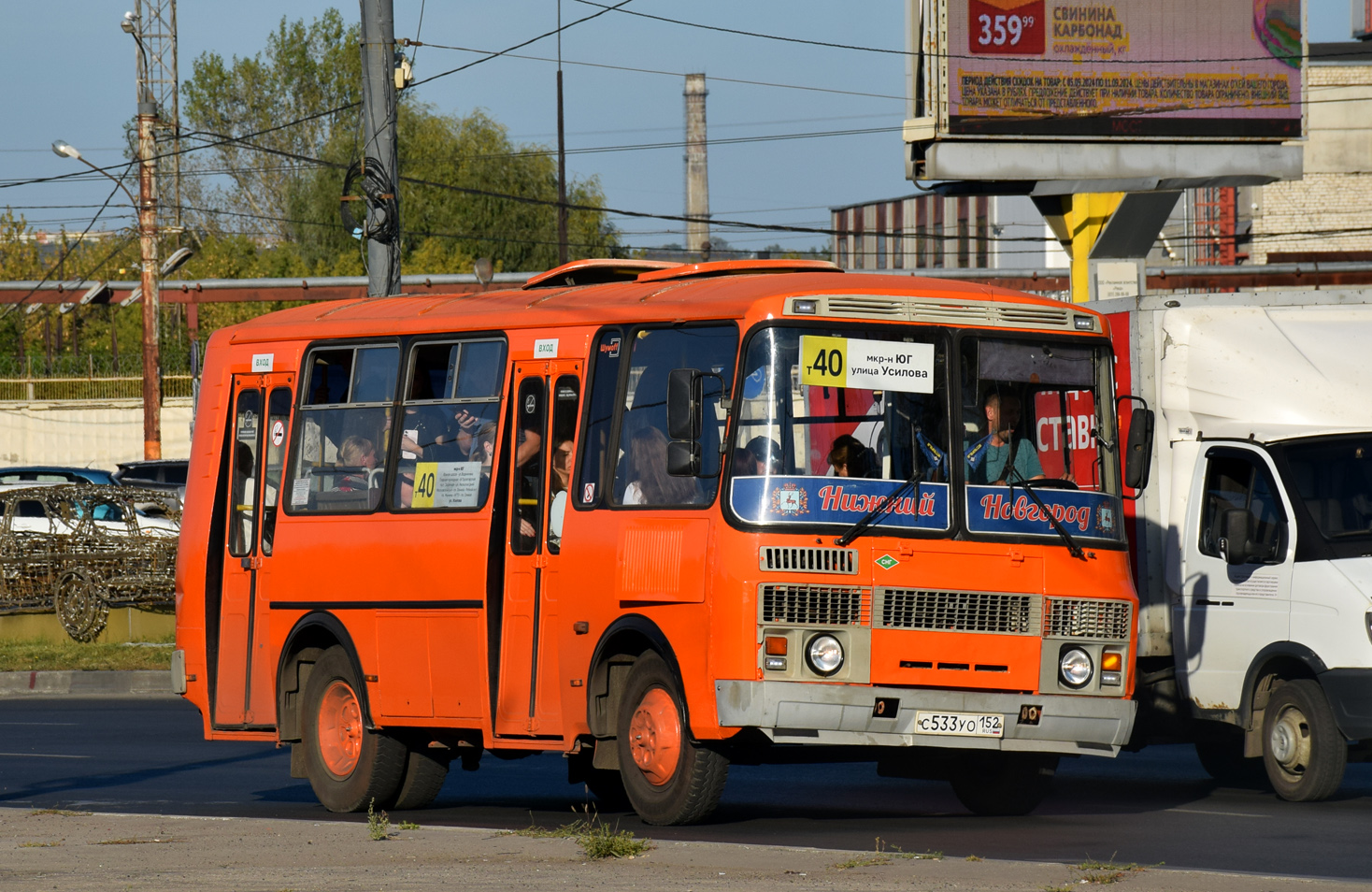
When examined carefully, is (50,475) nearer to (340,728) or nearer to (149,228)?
(149,228)

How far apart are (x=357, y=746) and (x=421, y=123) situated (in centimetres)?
6046

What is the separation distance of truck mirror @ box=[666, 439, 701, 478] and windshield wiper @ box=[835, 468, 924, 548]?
30.0 inches

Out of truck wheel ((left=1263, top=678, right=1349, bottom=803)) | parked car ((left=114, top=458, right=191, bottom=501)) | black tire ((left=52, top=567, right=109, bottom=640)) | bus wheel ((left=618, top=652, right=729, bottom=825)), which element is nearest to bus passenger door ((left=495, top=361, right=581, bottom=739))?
bus wheel ((left=618, top=652, right=729, bottom=825))

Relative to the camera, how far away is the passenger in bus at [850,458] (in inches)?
370

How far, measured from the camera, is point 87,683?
2100 centimetres

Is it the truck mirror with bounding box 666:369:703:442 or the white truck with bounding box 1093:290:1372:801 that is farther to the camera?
the white truck with bounding box 1093:290:1372:801

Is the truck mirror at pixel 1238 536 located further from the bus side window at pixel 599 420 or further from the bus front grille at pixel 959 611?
the bus side window at pixel 599 420

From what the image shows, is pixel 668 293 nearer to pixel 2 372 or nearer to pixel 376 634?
pixel 376 634

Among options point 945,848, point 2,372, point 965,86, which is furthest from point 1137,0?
point 2,372

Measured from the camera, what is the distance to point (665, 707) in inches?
384

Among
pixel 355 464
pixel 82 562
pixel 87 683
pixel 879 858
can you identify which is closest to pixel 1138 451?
pixel 879 858

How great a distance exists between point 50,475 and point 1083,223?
16398 mm

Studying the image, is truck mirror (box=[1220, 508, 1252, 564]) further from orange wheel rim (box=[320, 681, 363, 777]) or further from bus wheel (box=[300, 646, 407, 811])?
orange wheel rim (box=[320, 681, 363, 777])

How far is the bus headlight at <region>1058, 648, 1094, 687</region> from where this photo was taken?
9.80 m
